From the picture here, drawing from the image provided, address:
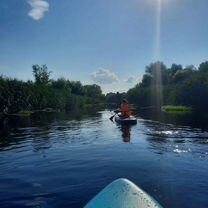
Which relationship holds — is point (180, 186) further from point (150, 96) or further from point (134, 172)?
point (150, 96)

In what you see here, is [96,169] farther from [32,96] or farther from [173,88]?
[173,88]

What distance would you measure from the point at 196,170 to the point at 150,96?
87.6 m

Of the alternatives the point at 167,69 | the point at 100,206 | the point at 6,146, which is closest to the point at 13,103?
the point at 6,146

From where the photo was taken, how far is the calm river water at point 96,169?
838 cm

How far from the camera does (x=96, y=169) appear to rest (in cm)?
1134

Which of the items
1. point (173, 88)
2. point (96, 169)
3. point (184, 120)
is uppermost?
point (173, 88)

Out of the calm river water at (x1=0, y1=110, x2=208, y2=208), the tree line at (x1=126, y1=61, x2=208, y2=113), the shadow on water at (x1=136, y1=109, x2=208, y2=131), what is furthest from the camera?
the tree line at (x1=126, y1=61, x2=208, y2=113)

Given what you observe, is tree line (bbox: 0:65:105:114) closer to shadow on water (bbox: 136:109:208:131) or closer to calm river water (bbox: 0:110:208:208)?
shadow on water (bbox: 136:109:208:131)

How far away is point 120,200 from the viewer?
575cm

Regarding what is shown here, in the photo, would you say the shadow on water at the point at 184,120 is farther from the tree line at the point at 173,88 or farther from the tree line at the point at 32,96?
the tree line at the point at 32,96

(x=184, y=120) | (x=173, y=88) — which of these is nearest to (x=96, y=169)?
(x=184, y=120)

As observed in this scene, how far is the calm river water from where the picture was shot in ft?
27.5

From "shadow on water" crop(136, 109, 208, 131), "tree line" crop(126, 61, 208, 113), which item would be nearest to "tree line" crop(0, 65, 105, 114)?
"tree line" crop(126, 61, 208, 113)

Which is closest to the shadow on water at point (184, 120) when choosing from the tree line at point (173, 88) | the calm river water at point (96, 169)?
the calm river water at point (96, 169)
